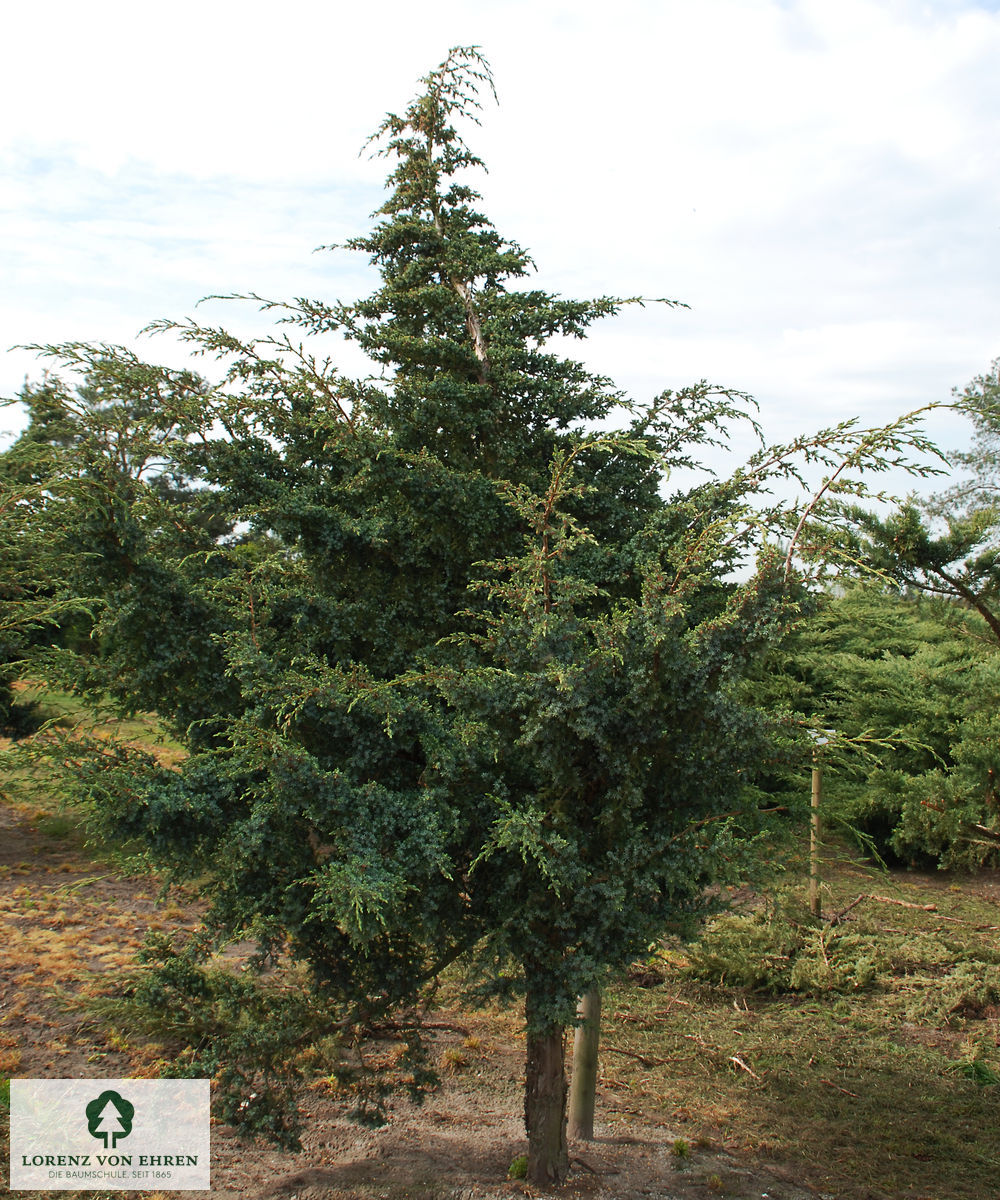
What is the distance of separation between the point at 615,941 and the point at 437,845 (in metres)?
1.09

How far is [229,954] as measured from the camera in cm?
853

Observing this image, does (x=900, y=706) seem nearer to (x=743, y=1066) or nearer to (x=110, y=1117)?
(x=743, y=1066)

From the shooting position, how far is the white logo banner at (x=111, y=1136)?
4797 millimetres

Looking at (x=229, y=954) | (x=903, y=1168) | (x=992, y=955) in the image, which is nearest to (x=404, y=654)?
(x=903, y=1168)

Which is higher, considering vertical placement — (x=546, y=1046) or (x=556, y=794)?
(x=556, y=794)

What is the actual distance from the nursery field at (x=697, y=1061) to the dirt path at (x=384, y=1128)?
0.06 feet

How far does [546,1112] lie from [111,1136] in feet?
8.41

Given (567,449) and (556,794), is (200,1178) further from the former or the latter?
(567,449)

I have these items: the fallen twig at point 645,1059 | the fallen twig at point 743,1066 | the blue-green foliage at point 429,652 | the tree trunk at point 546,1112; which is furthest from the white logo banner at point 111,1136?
the fallen twig at point 743,1066

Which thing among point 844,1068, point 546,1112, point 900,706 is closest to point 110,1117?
point 546,1112

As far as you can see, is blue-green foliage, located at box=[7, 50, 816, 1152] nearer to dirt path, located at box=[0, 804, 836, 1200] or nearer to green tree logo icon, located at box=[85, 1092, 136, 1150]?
dirt path, located at box=[0, 804, 836, 1200]

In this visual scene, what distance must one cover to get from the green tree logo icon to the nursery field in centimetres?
39

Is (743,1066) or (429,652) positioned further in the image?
(743,1066)

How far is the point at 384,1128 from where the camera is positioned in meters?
5.79
